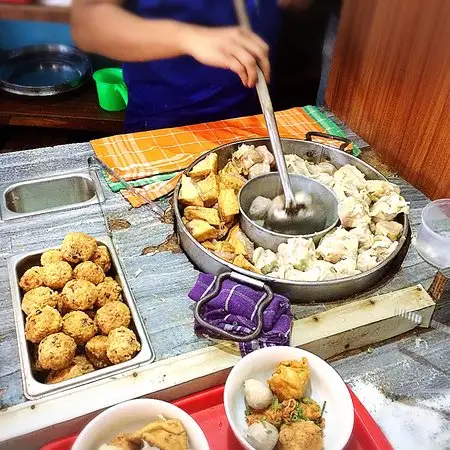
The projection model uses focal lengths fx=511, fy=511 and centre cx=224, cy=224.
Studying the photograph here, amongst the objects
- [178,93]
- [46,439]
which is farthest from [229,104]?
[46,439]

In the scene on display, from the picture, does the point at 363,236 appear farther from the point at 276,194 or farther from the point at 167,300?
the point at 167,300

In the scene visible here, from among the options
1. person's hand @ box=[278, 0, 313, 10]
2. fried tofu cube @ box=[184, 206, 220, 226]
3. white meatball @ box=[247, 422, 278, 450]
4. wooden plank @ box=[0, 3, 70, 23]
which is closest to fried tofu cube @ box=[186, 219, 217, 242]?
fried tofu cube @ box=[184, 206, 220, 226]

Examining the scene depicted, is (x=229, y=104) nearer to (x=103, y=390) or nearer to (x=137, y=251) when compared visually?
(x=137, y=251)

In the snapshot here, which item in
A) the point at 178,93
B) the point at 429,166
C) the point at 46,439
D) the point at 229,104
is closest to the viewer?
the point at 46,439

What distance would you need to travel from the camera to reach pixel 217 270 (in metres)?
1.05

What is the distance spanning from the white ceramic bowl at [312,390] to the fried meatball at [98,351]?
24cm

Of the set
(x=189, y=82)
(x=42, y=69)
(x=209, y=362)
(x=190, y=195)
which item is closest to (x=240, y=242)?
(x=190, y=195)

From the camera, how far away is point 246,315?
941mm

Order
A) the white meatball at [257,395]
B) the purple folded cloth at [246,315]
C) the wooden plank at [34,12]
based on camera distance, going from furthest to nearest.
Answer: the purple folded cloth at [246,315] → the white meatball at [257,395] → the wooden plank at [34,12]

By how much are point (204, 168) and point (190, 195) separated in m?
0.11

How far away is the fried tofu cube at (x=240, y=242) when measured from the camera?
1091 millimetres

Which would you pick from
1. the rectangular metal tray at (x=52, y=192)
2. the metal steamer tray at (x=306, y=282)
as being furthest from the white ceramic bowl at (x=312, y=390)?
the rectangular metal tray at (x=52, y=192)

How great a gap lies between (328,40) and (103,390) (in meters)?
0.65

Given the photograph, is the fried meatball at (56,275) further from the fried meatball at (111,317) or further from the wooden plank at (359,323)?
the wooden plank at (359,323)
